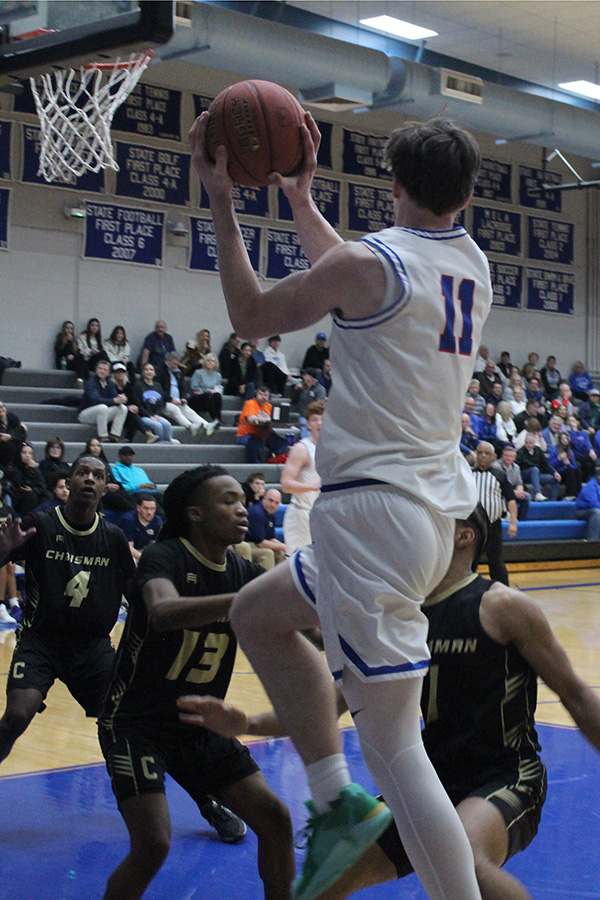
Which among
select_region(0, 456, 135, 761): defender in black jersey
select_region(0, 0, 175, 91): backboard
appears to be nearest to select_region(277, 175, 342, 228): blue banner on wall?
select_region(0, 0, 175, 91): backboard

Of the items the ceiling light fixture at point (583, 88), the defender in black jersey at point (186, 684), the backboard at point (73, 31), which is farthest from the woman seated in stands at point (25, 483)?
the ceiling light fixture at point (583, 88)

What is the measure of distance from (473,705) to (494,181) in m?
18.5

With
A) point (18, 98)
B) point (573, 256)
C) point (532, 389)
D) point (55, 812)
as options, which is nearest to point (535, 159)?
point (573, 256)

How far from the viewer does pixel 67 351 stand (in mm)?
14305

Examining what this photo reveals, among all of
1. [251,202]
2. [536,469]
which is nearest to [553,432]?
[536,469]

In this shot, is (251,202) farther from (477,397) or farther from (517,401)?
(517,401)

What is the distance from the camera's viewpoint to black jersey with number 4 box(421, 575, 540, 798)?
283 cm

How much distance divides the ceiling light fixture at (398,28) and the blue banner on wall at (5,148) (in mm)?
4772

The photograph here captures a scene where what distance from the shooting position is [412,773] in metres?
2.19

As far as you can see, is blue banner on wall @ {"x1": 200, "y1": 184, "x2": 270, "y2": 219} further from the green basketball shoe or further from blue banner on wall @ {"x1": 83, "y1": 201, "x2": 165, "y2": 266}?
the green basketball shoe

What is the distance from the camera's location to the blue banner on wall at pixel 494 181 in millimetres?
19969

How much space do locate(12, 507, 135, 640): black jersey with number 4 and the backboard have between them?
2.23m

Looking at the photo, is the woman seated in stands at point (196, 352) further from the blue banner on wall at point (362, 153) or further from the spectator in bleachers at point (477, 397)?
the blue banner on wall at point (362, 153)

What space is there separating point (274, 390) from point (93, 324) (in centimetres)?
274
